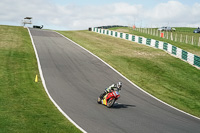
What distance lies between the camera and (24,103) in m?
15.9

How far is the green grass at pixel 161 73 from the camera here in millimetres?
22125

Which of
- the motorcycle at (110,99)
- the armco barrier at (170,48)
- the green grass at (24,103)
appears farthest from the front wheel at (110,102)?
the armco barrier at (170,48)

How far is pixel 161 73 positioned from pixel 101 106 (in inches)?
546

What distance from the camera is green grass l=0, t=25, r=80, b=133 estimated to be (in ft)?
39.2

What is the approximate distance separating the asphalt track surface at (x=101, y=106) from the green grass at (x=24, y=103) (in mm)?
817

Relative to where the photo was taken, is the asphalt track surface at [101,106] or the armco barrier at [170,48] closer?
the asphalt track surface at [101,106]

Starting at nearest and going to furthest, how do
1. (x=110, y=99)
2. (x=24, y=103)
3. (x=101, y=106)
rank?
(x=24, y=103)
(x=110, y=99)
(x=101, y=106)

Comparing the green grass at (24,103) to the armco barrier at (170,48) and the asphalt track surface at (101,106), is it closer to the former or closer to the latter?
the asphalt track surface at (101,106)

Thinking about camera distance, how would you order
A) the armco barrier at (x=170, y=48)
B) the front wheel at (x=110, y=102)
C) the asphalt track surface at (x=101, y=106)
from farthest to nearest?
the armco barrier at (x=170, y=48), the front wheel at (x=110, y=102), the asphalt track surface at (x=101, y=106)

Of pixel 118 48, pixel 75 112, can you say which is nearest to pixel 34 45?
pixel 118 48

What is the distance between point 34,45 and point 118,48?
1234 centimetres

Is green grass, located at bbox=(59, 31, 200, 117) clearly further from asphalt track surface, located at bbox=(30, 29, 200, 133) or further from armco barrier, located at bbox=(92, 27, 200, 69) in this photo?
asphalt track surface, located at bbox=(30, 29, 200, 133)

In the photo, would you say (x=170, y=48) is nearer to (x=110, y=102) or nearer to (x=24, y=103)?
(x=110, y=102)

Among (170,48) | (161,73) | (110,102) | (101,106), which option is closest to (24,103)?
(101,106)
